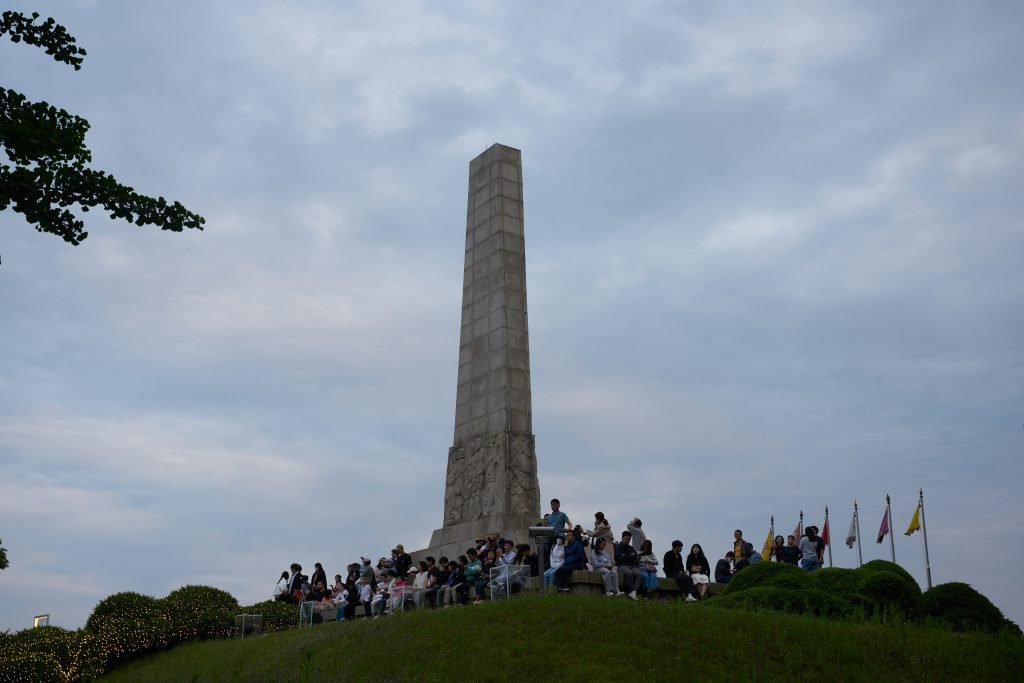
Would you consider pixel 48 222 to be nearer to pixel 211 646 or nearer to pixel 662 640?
pixel 662 640

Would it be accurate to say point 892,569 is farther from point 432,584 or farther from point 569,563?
point 432,584

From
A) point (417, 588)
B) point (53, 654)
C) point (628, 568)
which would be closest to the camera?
point (628, 568)

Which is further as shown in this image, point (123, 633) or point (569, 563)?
point (123, 633)

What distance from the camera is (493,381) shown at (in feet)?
A: 95.5

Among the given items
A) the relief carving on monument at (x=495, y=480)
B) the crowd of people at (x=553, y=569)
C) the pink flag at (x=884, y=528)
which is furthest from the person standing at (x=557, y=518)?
the pink flag at (x=884, y=528)

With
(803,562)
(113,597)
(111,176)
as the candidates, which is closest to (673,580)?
(803,562)

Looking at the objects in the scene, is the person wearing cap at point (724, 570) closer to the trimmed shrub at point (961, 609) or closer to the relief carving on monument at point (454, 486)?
the trimmed shrub at point (961, 609)

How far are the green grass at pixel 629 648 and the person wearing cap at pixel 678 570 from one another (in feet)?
7.21

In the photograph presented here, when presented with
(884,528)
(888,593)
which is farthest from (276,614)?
(884,528)

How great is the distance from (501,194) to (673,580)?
13.2m

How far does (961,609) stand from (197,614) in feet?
58.9

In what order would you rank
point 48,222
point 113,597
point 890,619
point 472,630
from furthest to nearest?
point 113,597
point 890,619
point 472,630
point 48,222

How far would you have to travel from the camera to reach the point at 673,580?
21.4m

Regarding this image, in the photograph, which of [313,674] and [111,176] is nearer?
[111,176]
